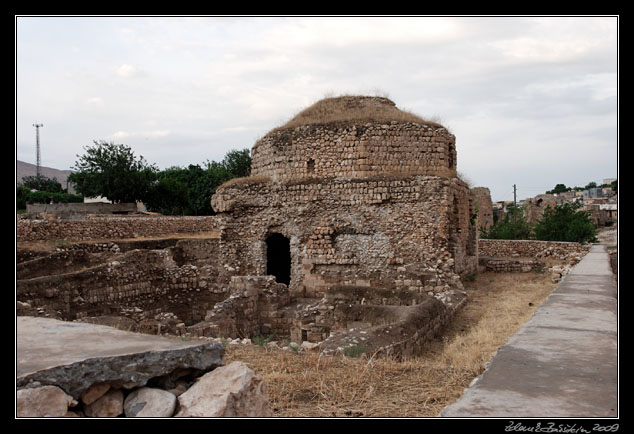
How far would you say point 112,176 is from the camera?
4109cm

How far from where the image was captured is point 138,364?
3.14 m

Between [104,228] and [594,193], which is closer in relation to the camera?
[104,228]

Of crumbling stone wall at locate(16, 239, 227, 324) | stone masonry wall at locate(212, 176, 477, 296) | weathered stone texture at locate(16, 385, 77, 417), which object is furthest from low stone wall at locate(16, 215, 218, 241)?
weathered stone texture at locate(16, 385, 77, 417)

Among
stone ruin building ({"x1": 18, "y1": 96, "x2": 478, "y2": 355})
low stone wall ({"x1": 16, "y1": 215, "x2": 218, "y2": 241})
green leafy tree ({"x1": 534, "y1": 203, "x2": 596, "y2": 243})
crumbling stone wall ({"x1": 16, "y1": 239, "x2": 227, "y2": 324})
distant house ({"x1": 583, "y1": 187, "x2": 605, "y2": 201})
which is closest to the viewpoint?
crumbling stone wall ({"x1": 16, "y1": 239, "x2": 227, "y2": 324})

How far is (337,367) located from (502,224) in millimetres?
30699

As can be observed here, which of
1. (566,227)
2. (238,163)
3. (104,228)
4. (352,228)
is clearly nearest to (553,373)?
(352,228)

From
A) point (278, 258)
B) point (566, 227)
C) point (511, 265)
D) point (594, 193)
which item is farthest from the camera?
point (594, 193)

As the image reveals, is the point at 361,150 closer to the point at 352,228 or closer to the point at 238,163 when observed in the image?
the point at 352,228

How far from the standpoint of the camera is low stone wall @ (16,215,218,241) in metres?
23.1

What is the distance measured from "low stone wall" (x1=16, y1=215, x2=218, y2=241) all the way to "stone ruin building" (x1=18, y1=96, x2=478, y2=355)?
7428 mm

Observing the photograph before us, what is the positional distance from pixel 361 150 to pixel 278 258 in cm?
518

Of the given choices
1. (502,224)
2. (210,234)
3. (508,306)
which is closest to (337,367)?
(508,306)

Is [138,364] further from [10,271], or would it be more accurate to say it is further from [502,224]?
[502,224]

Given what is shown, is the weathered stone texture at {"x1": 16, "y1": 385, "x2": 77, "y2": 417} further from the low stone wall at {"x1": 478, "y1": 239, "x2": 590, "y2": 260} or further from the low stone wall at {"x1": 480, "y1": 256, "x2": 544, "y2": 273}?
the low stone wall at {"x1": 478, "y1": 239, "x2": 590, "y2": 260}
